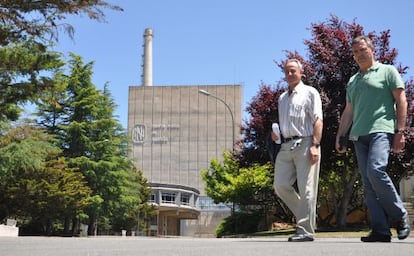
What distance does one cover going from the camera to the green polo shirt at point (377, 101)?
5730 millimetres

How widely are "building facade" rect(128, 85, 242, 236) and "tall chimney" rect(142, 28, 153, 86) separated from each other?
10.1ft

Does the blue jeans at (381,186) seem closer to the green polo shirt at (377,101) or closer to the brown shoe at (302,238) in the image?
the green polo shirt at (377,101)

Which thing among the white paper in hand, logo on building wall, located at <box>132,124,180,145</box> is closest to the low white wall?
the white paper in hand

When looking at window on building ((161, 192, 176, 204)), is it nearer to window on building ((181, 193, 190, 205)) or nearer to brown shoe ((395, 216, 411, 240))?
window on building ((181, 193, 190, 205))

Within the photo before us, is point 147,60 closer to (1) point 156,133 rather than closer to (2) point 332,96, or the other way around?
(1) point 156,133

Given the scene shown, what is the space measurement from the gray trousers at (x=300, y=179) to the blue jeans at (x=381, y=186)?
64 centimetres

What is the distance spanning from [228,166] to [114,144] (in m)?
10.2

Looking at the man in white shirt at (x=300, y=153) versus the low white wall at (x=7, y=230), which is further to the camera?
A: the low white wall at (x=7, y=230)

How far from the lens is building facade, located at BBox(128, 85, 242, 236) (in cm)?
9594

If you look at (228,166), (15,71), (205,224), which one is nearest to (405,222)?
(15,71)

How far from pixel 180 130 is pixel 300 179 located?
9218cm

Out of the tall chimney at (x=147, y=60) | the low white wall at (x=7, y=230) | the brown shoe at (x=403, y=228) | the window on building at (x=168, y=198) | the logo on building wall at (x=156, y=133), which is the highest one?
the tall chimney at (x=147, y=60)

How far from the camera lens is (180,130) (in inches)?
3866

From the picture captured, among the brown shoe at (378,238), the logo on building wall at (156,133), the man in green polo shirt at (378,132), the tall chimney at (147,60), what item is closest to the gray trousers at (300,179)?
the man in green polo shirt at (378,132)
